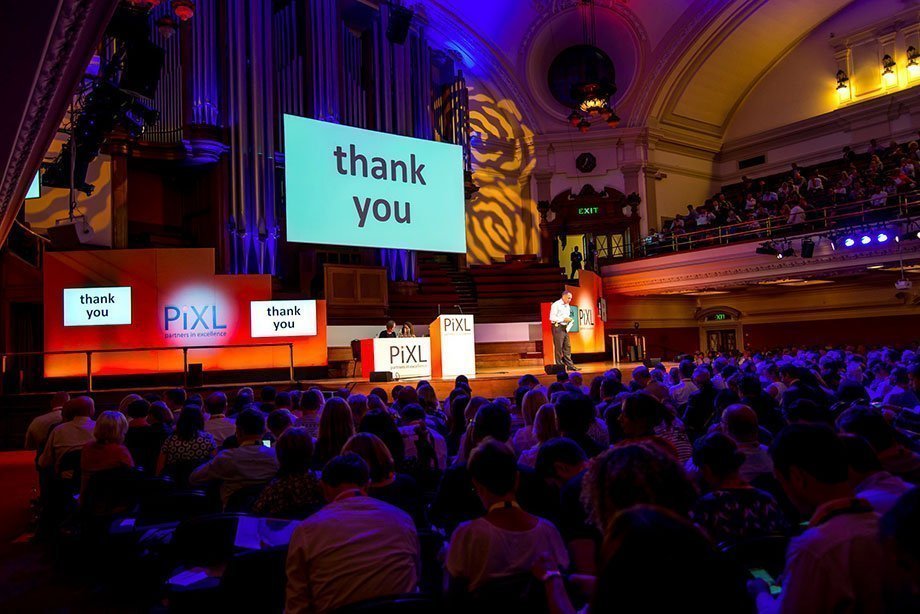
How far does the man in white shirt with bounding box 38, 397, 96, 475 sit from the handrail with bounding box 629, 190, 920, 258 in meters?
12.4

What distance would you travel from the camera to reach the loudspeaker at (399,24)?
14148 millimetres

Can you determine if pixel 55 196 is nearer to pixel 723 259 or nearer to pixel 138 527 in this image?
pixel 138 527

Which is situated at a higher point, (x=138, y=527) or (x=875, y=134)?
(x=875, y=134)

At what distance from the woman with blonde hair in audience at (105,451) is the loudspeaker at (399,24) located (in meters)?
12.4

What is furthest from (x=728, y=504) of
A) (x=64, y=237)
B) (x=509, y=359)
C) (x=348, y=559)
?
(x=509, y=359)

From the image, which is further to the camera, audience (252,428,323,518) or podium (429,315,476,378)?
podium (429,315,476,378)

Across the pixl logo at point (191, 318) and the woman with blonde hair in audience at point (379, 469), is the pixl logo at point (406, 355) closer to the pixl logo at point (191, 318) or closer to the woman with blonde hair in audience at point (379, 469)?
the pixl logo at point (191, 318)

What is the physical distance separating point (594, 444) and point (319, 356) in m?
9.53

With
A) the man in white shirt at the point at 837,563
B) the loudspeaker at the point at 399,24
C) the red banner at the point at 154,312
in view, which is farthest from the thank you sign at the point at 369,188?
the man in white shirt at the point at 837,563

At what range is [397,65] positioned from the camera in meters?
15.1

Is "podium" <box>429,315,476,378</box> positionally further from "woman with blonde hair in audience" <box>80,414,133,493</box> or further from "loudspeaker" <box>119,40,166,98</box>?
"woman with blonde hair in audience" <box>80,414,133,493</box>

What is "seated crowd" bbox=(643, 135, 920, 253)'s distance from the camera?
12.5 meters

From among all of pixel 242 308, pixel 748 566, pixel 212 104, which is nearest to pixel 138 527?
pixel 748 566

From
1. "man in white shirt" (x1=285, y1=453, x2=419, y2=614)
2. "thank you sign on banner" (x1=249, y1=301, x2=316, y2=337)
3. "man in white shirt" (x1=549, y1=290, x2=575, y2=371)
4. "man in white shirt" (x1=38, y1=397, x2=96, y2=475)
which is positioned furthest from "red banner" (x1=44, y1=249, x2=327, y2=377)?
"man in white shirt" (x1=285, y1=453, x2=419, y2=614)
